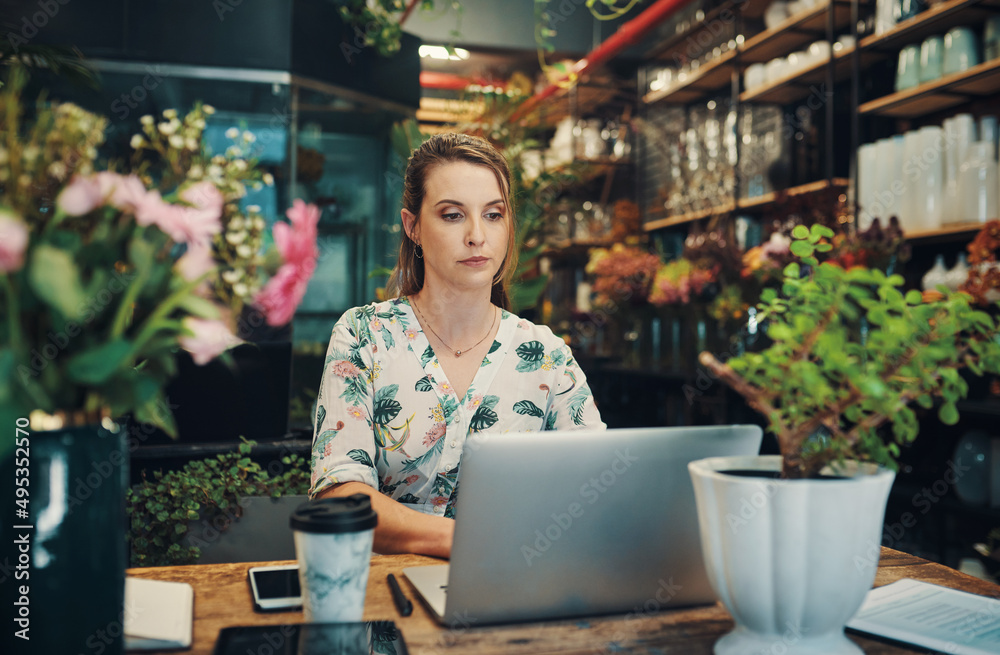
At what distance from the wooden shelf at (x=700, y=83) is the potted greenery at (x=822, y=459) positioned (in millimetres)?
3624

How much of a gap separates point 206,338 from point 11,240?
0.47 ft

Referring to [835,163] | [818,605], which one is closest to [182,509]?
[818,605]

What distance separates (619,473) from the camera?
2.59 ft

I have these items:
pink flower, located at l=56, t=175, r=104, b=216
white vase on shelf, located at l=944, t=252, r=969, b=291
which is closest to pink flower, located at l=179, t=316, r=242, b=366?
pink flower, located at l=56, t=175, r=104, b=216

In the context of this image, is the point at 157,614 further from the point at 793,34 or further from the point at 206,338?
the point at 793,34

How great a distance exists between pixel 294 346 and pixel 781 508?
2.79 meters

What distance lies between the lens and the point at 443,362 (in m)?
1.60

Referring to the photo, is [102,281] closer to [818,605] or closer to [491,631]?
[491,631]

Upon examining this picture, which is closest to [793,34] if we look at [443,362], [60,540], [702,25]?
[702,25]

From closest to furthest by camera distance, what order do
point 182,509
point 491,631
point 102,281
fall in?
point 102,281 → point 491,631 → point 182,509

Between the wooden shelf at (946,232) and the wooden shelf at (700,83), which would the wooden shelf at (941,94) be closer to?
the wooden shelf at (946,232)

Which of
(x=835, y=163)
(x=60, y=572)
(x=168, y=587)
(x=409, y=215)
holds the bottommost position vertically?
(x=168, y=587)

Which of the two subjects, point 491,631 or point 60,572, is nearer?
point 60,572

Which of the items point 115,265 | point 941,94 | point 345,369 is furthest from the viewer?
point 941,94
